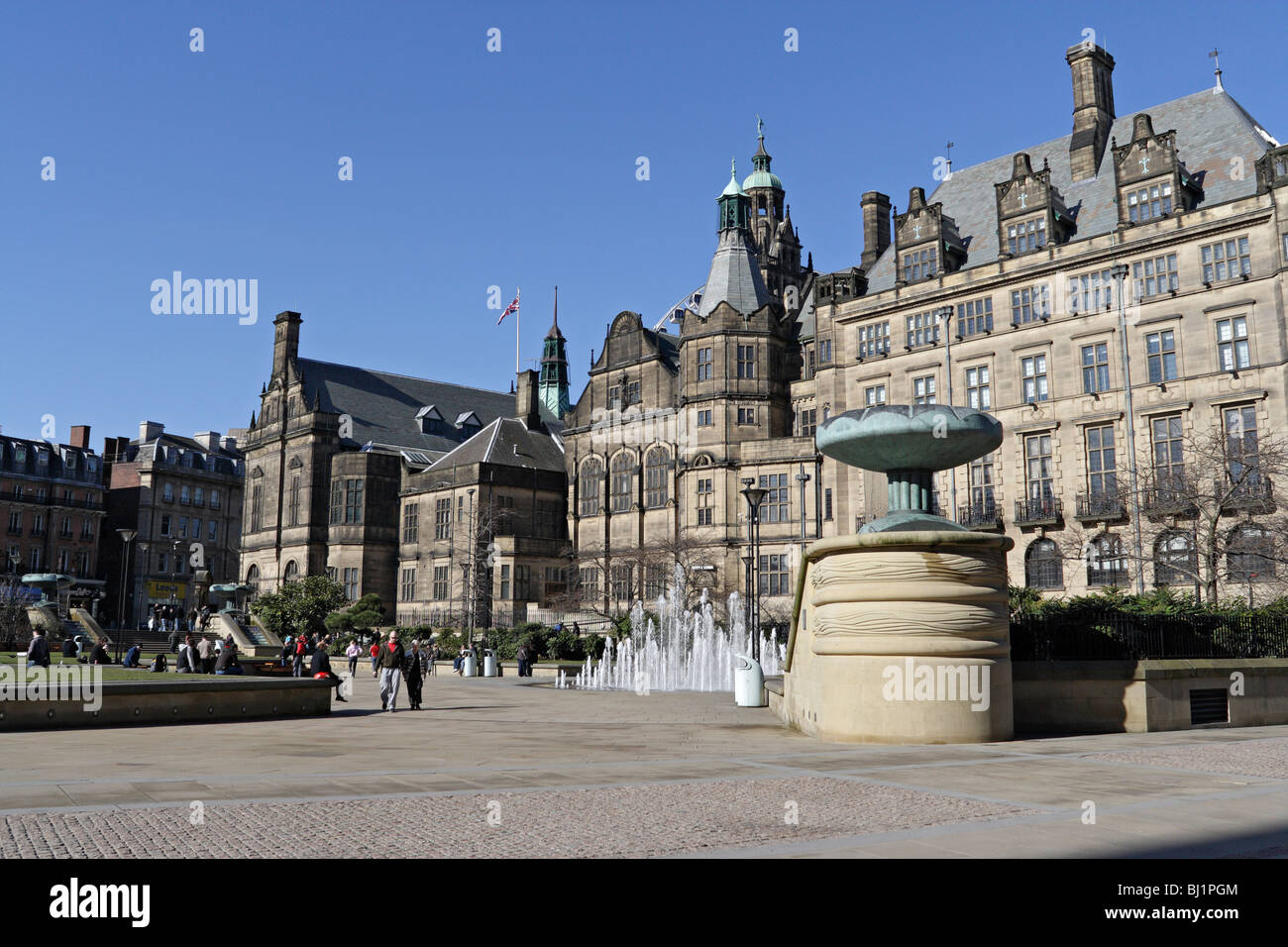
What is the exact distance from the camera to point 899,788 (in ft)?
37.2

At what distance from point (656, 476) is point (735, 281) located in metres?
11.6

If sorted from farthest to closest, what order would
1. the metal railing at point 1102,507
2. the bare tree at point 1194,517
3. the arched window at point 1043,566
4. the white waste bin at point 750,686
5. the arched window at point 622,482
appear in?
the arched window at point 622,482 → the arched window at point 1043,566 → the metal railing at point 1102,507 → the bare tree at point 1194,517 → the white waste bin at point 750,686

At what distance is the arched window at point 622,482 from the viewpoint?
5944 cm

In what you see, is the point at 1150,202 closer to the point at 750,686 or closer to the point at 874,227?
the point at 874,227

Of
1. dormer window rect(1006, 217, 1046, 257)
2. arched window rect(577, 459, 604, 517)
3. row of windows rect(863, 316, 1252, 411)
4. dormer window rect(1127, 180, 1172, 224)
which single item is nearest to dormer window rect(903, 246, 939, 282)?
dormer window rect(1006, 217, 1046, 257)

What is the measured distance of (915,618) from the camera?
16781 millimetres

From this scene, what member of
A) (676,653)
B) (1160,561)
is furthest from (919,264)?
(676,653)

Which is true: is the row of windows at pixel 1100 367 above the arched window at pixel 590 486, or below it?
above

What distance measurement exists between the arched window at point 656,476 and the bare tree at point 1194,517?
22.5 m

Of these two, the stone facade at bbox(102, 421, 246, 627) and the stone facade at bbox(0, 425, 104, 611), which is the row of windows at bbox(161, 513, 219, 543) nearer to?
the stone facade at bbox(102, 421, 246, 627)

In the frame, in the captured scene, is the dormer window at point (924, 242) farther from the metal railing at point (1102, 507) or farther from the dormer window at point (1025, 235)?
the metal railing at point (1102, 507)

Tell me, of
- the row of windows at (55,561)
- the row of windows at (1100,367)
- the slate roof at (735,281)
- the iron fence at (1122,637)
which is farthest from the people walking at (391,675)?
the row of windows at (55,561)
